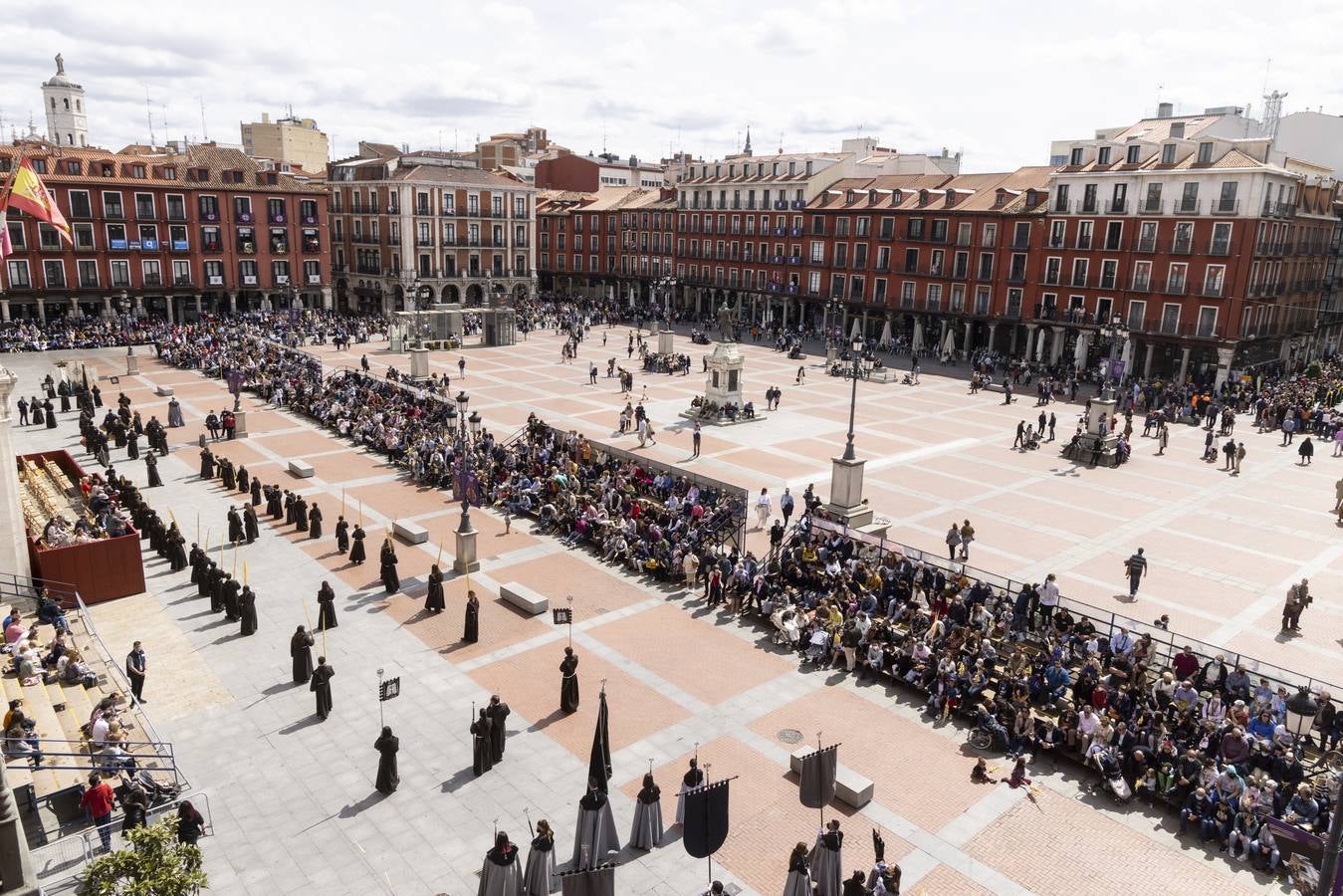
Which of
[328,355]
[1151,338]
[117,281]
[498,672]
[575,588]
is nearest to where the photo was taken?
→ [498,672]

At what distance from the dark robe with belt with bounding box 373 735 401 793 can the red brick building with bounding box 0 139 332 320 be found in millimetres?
59786

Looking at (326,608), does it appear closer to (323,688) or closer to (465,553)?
(323,688)

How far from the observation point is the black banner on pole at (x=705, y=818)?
1078 cm

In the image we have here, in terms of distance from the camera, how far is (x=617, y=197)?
315 ft

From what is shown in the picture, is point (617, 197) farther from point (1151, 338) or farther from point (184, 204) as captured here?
point (1151, 338)

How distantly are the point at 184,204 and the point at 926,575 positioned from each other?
65.1m

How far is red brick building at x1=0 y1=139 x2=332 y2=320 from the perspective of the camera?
198ft

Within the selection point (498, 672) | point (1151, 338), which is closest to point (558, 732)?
point (498, 672)

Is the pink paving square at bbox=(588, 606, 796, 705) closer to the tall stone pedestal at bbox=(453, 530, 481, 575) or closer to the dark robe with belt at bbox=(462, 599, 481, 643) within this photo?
the dark robe with belt at bbox=(462, 599, 481, 643)

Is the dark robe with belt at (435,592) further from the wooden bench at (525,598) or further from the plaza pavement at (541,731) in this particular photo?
the wooden bench at (525,598)

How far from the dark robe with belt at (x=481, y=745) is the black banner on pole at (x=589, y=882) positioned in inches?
174

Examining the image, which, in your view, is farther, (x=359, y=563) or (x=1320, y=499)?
(x=1320, y=499)

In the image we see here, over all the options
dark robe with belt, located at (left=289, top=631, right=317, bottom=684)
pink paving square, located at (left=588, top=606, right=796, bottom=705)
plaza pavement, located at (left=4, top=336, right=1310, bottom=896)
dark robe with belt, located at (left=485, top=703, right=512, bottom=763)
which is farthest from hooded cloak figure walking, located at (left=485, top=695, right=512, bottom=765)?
dark robe with belt, located at (left=289, top=631, right=317, bottom=684)

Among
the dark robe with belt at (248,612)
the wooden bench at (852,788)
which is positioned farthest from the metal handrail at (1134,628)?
the dark robe with belt at (248,612)
